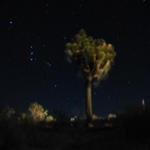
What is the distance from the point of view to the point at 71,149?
49.7 ft

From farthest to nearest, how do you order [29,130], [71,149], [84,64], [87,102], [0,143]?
[87,102] < [84,64] < [29,130] < [71,149] < [0,143]

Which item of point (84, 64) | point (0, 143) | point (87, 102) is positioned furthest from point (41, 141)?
point (87, 102)

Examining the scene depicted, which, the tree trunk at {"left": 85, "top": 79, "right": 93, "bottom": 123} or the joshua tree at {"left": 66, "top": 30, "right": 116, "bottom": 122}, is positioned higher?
the joshua tree at {"left": 66, "top": 30, "right": 116, "bottom": 122}

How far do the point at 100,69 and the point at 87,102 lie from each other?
3794mm

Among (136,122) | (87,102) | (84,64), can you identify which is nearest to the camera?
(136,122)

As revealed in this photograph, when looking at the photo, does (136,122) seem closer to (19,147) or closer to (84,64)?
(19,147)

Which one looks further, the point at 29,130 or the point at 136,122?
the point at 29,130

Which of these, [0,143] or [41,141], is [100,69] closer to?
[41,141]

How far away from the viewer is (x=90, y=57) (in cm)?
3594

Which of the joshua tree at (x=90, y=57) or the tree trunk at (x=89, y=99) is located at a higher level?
the joshua tree at (x=90, y=57)

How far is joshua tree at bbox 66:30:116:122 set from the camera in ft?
118

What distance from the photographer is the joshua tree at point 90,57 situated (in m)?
35.9

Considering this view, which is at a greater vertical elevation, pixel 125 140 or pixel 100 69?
pixel 100 69

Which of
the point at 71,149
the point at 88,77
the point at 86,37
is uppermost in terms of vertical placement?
the point at 86,37
